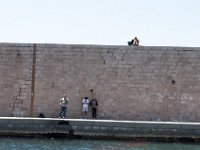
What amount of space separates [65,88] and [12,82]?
190 centimetres

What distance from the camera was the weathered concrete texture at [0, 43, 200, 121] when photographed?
20.2m

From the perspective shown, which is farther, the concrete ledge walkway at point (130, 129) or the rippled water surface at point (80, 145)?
the concrete ledge walkway at point (130, 129)

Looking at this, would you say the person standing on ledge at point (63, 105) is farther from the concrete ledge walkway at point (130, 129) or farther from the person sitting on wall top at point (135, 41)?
the person sitting on wall top at point (135, 41)

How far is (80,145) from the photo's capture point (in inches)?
620

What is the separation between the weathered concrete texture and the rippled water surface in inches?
135

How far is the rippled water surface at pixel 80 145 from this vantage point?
15121mm

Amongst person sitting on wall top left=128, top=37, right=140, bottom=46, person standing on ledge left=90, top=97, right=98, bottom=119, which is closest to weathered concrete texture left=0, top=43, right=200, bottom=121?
person standing on ledge left=90, top=97, right=98, bottom=119

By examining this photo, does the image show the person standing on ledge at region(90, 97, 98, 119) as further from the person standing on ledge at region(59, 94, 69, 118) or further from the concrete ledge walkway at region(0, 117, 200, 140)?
the concrete ledge walkway at region(0, 117, 200, 140)

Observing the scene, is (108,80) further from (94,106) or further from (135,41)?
(135,41)

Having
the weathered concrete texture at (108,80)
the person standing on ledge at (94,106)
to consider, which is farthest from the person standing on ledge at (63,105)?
the person standing on ledge at (94,106)

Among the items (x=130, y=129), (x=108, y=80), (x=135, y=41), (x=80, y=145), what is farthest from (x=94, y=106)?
(x=80, y=145)

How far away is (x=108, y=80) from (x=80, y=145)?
4.95 m

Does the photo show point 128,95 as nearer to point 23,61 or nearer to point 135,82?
point 135,82

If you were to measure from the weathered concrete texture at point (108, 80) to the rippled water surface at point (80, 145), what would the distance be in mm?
3441
